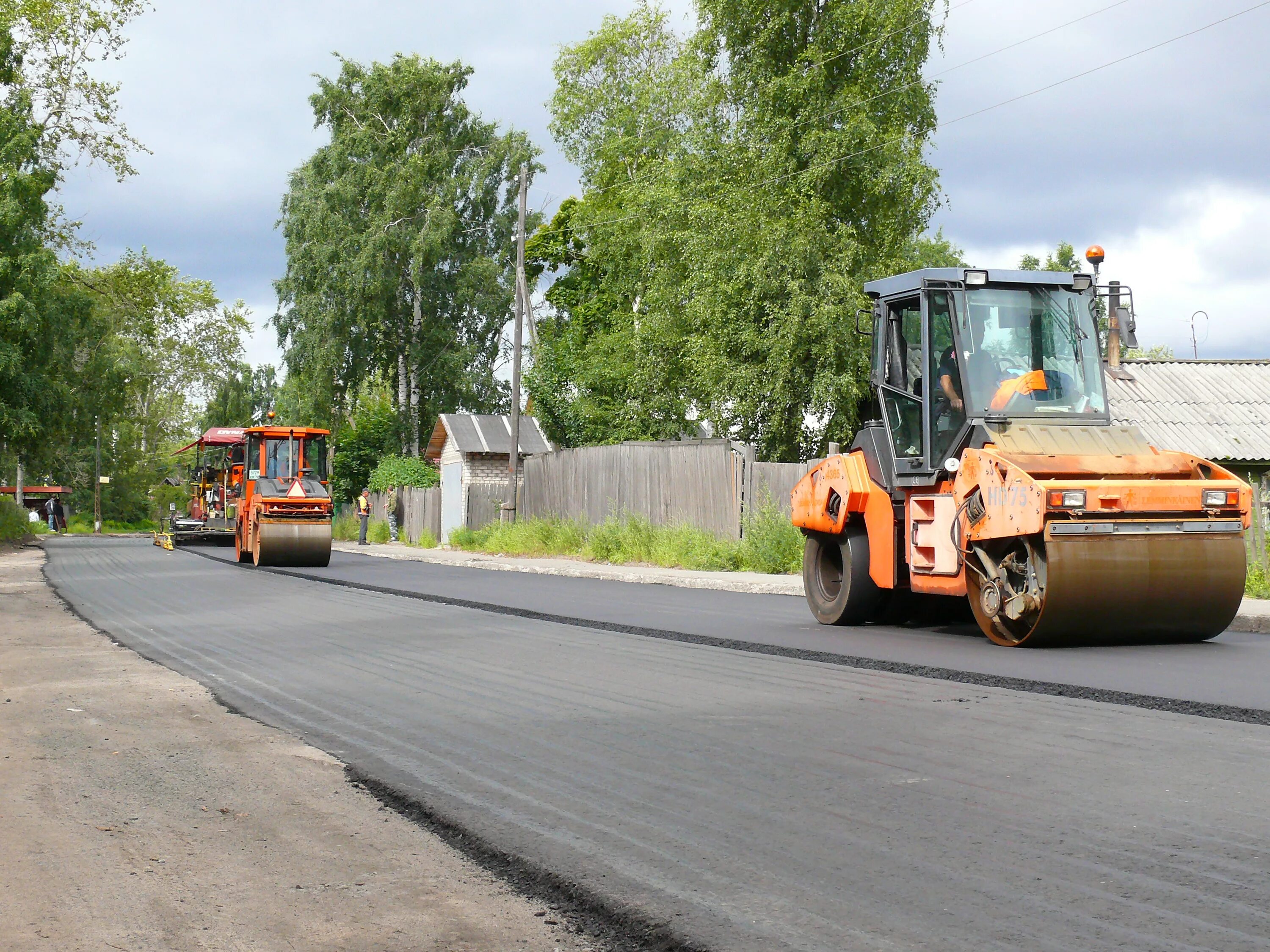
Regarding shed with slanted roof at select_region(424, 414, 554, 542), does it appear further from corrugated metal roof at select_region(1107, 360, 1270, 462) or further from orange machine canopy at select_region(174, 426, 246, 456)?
corrugated metal roof at select_region(1107, 360, 1270, 462)

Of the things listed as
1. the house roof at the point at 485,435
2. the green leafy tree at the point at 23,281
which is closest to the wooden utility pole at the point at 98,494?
the green leafy tree at the point at 23,281

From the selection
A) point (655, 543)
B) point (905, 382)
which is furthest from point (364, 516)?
point (905, 382)

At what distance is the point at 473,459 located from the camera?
42.2 m

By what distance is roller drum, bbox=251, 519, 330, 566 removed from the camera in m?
26.0

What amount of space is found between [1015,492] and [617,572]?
1327cm

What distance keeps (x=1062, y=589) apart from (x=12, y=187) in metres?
34.9

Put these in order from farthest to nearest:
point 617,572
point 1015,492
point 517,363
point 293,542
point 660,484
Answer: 1. point 517,363
2. point 660,484
3. point 293,542
4. point 617,572
5. point 1015,492

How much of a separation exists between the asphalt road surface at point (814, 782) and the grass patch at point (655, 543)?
10.3m

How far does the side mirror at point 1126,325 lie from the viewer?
1070 cm

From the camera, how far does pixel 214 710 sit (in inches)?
304

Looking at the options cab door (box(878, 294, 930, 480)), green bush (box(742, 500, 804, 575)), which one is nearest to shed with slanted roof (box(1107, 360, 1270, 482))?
green bush (box(742, 500, 804, 575))

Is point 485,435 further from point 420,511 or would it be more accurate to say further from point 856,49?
point 856,49

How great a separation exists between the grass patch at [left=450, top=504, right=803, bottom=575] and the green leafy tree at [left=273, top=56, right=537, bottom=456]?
1300 cm

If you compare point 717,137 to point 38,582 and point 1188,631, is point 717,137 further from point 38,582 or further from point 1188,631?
point 1188,631
